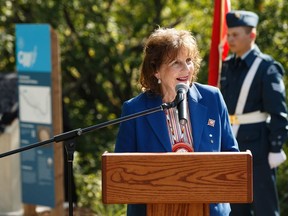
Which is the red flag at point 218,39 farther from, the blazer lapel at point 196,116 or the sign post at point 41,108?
the blazer lapel at point 196,116

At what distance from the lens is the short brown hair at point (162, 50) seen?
13.5 ft

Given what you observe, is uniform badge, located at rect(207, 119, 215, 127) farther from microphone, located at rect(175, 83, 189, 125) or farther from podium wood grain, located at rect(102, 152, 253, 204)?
podium wood grain, located at rect(102, 152, 253, 204)

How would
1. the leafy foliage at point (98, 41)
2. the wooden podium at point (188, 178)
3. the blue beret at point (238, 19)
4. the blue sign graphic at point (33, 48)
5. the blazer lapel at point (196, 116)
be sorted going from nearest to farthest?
the wooden podium at point (188, 178), the blazer lapel at point (196, 116), the blue beret at point (238, 19), the blue sign graphic at point (33, 48), the leafy foliage at point (98, 41)

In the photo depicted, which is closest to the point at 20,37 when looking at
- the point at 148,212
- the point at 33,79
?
the point at 33,79

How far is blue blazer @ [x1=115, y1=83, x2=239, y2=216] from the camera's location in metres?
4.07

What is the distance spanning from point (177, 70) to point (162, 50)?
0.15 m

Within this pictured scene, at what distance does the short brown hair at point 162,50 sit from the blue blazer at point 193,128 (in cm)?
10

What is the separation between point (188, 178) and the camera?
3533 mm

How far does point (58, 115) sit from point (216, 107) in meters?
3.37

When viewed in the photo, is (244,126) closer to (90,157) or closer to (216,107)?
(216,107)

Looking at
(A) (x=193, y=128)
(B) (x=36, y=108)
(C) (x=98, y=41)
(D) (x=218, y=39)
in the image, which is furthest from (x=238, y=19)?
(C) (x=98, y=41)

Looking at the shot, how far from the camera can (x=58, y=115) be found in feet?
24.1

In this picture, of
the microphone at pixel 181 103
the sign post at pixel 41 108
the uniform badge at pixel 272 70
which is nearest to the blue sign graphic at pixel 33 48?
the sign post at pixel 41 108

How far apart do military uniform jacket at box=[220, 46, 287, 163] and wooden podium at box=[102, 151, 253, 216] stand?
2537 mm
